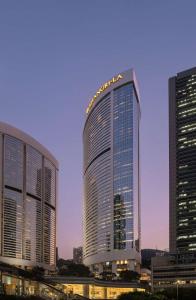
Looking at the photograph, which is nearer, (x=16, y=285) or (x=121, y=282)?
(x=16, y=285)

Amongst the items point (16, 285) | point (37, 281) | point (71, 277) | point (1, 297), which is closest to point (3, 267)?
point (16, 285)

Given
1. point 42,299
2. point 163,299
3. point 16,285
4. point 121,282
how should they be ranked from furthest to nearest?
point 121,282 < point 163,299 < point 16,285 < point 42,299

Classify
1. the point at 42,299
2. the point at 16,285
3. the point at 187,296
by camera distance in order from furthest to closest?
the point at 187,296, the point at 16,285, the point at 42,299

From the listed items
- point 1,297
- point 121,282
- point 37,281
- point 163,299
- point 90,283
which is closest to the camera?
point 1,297

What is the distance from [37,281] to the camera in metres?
103

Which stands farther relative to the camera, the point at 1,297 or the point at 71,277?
the point at 71,277

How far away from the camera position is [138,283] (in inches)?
7761

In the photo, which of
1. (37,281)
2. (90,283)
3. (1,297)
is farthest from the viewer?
(90,283)

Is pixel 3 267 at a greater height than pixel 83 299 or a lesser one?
greater

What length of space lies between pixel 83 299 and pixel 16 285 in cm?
2210

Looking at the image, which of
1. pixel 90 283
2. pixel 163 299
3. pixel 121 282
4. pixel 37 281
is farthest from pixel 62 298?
pixel 121 282

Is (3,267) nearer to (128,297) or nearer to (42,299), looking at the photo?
(42,299)

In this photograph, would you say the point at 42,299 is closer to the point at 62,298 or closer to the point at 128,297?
the point at 62,298

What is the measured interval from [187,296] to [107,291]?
209ft
